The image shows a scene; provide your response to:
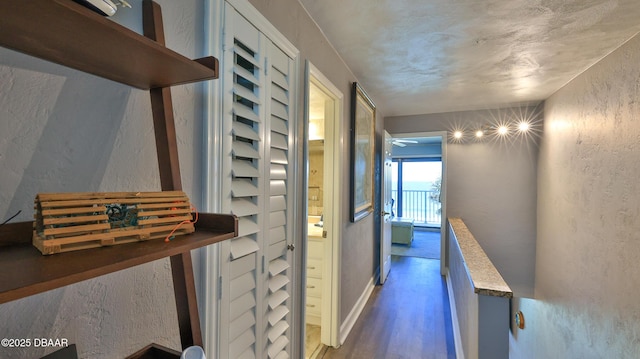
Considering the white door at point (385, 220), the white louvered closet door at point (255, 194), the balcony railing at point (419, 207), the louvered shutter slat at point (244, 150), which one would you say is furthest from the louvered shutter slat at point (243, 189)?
the balcony railing at point (419, 207)

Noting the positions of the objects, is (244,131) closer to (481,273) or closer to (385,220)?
(481,273)

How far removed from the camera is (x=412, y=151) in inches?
308

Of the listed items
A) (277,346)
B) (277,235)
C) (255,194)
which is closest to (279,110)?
(255,194)

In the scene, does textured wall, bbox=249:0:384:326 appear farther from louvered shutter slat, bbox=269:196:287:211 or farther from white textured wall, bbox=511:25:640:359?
white textured wall, bbox=511:25:640:359

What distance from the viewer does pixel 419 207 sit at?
8664 mm

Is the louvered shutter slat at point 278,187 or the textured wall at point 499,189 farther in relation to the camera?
the textured wall at point 499,189

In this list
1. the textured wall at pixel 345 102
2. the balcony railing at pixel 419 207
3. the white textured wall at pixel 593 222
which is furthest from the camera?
the balcony railing at pixel 419 207

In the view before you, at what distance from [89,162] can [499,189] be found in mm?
4510

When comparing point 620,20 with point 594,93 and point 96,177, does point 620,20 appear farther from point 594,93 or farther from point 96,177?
point 96,177

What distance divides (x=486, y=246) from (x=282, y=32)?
13.2 feet

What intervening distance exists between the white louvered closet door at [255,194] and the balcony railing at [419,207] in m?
7.28

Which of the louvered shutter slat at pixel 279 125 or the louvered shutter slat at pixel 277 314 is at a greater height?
the louvered shutter slat at pixel 279 125

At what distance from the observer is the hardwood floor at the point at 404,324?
233 centimetres

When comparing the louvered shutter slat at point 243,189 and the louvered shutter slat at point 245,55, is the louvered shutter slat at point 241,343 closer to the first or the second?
the louvered shutter slat at point 243,189
